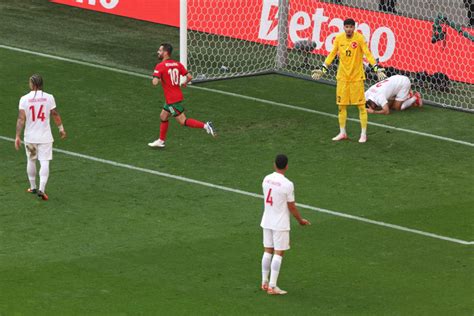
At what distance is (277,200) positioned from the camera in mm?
15969

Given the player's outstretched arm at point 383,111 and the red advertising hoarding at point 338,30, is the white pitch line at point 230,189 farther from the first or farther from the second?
the red advertising hoarding at point 338,30

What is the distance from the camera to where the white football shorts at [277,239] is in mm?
16031

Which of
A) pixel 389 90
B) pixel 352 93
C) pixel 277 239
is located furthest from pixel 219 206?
pixel 389 90

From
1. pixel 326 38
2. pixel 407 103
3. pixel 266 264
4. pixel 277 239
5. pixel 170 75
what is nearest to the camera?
pixel 277 239

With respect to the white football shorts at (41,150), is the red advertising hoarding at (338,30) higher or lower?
higher

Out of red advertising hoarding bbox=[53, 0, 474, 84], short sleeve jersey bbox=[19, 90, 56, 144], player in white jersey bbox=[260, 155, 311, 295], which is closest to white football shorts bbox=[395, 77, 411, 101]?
red advertising hoarding bbox=[53, 0, 474, 84]

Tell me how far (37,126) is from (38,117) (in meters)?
0.14

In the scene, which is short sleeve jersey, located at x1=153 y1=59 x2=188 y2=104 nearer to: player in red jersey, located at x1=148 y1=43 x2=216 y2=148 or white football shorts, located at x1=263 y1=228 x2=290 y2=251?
player in red jersey, located at x1=148 y1=43 x2=216 y2=148

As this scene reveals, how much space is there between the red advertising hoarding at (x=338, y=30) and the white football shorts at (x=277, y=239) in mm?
12206

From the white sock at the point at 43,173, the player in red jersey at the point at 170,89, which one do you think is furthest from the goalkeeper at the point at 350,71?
the white sock at the point at 43,173

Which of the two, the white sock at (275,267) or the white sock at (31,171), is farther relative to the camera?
the white sock at (31,171)

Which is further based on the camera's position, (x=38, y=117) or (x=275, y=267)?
(x=38, y=117)

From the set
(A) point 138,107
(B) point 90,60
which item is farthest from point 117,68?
(A) point 138,107

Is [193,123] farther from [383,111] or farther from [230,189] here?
[383,111]
